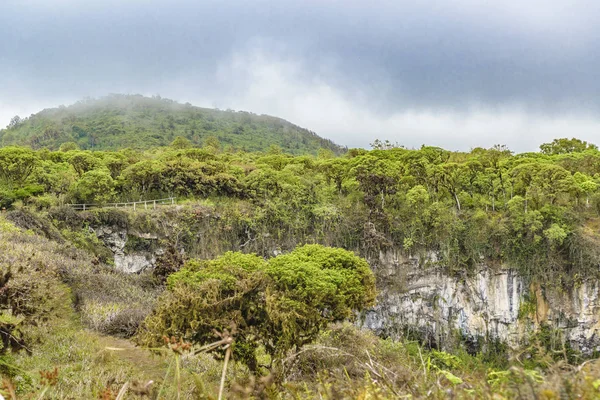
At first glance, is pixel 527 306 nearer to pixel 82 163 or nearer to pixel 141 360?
pixel 141 360

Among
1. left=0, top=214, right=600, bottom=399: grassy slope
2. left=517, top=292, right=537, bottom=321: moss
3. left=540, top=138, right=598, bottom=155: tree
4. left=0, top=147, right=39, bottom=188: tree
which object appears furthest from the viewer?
left=540, top=138, right=598, bottom=155: tree

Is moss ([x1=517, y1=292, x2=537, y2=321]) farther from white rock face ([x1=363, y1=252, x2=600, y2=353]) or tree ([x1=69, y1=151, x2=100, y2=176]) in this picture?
tree ([x1=69, y1=151, x2=100, y2=176])

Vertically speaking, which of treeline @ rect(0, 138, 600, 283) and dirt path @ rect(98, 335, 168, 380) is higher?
treeline @ rect(0, 138, 600, 283)

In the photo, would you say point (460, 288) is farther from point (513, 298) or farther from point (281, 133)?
point (281, 133)

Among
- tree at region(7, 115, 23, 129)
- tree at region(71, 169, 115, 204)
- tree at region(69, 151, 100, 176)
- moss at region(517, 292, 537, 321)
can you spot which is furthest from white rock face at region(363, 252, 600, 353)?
tree at region(7, 115, 23, 129)

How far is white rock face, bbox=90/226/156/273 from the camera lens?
20781 millimetres

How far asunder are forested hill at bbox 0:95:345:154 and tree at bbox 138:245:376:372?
1843 inches

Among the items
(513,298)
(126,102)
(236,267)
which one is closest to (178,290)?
(236,267)

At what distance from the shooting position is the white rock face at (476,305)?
20.3 metres

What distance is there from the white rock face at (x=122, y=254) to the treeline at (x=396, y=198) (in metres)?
2.08

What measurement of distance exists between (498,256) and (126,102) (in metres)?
81.4

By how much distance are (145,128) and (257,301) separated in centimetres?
6209

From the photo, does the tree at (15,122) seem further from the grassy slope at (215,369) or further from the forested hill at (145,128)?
the grassy slope at (215,369)

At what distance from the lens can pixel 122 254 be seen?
2120 cm
